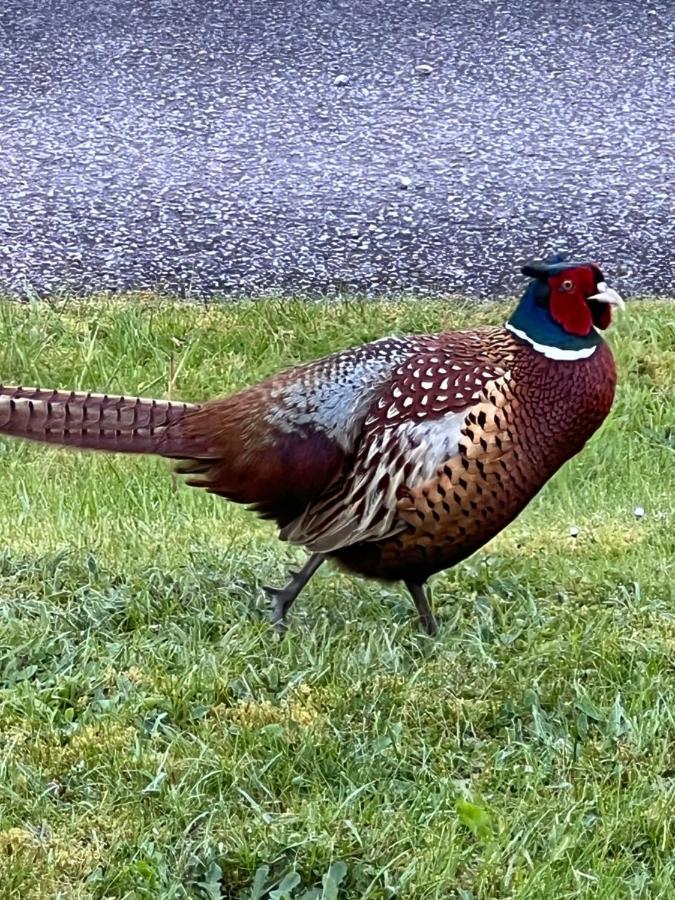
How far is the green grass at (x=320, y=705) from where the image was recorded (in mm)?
2824

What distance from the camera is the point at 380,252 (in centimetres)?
614

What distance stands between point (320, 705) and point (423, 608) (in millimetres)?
502

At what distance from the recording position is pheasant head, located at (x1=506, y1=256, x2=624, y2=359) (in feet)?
11.8

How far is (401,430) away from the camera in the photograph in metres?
3.54

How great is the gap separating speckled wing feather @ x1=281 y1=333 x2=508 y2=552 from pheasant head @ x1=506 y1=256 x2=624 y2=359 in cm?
13

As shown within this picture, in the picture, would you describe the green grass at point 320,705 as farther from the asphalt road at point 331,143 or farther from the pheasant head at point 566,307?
the asphalt road at point 331,143

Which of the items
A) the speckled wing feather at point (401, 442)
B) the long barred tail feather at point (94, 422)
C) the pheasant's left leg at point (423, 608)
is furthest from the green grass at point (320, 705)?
the long barred tail feather at point (94, 422)

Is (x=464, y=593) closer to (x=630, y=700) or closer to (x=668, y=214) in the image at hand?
(x=630, y=700)

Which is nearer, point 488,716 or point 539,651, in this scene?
point 488,716

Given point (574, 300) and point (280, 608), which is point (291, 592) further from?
point (574, 300)

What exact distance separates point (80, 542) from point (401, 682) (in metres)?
1.12

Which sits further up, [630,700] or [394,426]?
[394,426]

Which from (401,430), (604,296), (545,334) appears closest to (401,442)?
(401,430)

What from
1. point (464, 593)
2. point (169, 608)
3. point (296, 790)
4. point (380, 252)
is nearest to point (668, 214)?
point (380, 252)
